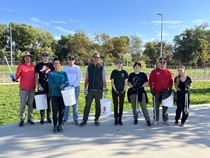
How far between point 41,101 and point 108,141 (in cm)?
194

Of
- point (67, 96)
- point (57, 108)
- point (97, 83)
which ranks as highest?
point (97, 83)

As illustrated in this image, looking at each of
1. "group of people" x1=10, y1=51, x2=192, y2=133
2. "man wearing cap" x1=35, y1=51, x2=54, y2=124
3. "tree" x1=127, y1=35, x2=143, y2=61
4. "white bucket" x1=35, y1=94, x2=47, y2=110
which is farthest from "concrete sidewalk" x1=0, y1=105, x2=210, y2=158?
"tree" x1=127, y1=35, x2=143, y2=61

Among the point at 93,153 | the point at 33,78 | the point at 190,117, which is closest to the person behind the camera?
the point at 93,153

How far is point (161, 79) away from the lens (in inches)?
217

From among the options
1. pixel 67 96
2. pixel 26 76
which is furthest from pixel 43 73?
pixel 67 96

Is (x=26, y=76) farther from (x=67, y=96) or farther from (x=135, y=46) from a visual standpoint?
(x=135, y=46)

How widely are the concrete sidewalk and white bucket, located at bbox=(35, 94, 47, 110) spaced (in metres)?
0.46

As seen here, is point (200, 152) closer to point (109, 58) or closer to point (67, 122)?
point (67, 122)

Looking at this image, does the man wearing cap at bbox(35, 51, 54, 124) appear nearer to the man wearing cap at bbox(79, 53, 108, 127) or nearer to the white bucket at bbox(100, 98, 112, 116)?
the man wearing cap at bbox(79, 53, 108, 127)

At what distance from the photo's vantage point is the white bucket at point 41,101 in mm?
5297

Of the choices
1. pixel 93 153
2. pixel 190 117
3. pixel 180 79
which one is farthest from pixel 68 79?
pixel 190 117

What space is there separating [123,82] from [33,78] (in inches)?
83.4

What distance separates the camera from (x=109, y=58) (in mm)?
44219

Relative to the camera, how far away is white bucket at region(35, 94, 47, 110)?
530cm
